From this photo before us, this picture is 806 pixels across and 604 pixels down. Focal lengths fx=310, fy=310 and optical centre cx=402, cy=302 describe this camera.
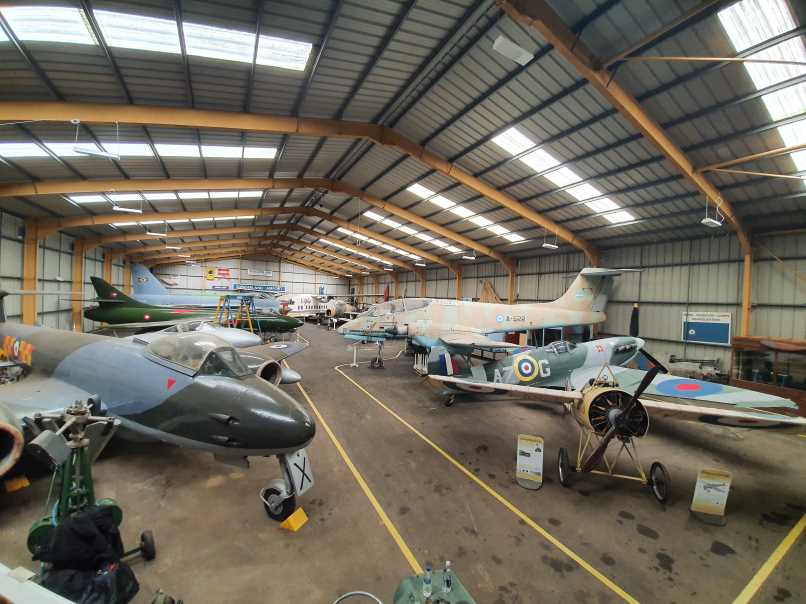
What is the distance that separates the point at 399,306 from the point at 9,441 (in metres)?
11.2

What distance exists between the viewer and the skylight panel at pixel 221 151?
409 inches

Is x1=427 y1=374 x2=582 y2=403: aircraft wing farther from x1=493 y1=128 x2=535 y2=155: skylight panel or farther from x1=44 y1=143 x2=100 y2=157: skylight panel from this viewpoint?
x1=44 y1=143 x2=100 y2=157: skylight panel

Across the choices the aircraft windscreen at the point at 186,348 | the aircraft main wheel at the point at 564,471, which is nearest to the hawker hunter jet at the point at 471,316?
the aircraft main wheel at the point at 564,471

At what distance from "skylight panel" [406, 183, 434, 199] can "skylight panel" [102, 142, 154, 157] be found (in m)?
9.70

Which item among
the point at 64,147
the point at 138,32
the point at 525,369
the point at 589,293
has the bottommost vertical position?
the point at 525,369

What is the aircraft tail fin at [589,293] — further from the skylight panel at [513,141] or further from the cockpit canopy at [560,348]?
the skylight panel at [513,141]

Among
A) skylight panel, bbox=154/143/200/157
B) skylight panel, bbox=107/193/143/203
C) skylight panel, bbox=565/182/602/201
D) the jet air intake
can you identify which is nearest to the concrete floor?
the jet air intake

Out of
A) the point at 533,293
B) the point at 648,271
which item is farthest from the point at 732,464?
the point at 533,293

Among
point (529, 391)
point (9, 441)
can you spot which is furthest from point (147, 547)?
point (529, 391)

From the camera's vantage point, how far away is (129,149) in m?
9.63

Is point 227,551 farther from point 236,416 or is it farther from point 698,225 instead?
point 698,225

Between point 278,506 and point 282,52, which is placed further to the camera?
point 282,52

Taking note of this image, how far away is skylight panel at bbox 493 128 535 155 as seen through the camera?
9407mm

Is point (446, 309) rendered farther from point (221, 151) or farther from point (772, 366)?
point (772, 366)
